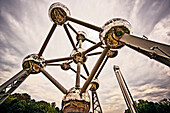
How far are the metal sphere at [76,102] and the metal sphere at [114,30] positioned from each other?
6.08ft

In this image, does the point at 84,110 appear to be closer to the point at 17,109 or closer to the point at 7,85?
the point at 7,85

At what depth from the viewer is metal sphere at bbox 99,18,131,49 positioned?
2516mm

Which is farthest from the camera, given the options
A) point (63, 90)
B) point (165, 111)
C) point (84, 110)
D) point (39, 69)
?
point (165, 111)

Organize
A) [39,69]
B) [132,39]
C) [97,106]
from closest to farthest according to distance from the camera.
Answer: [132,39]
[39,69]
[97,106]

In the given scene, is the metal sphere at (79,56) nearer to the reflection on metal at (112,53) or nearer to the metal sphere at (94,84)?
the reflection on metal at (112,53)

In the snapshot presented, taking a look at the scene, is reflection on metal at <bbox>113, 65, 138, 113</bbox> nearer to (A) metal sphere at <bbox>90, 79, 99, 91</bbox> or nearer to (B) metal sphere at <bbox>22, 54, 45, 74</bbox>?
(A) metal sphere at <bbox>90, 79, 99, 91</bbox>

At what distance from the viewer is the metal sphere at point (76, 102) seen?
3078mm

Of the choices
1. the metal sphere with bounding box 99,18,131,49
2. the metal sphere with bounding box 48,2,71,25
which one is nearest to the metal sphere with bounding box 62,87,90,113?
the metal sphere with bounding box 99,18,131,49

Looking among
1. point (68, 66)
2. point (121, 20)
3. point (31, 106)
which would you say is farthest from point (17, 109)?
point (121, 20)

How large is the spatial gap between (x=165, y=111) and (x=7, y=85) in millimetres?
22469

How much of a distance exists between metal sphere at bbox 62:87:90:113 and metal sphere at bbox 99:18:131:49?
73.0 inches

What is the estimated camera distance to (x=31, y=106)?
72.4 ft

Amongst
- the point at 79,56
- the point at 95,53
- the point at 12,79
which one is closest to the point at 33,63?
the point at 12,79

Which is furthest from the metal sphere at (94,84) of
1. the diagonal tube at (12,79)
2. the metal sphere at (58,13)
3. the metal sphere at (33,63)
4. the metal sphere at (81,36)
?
the metal sphere at (58,13)
